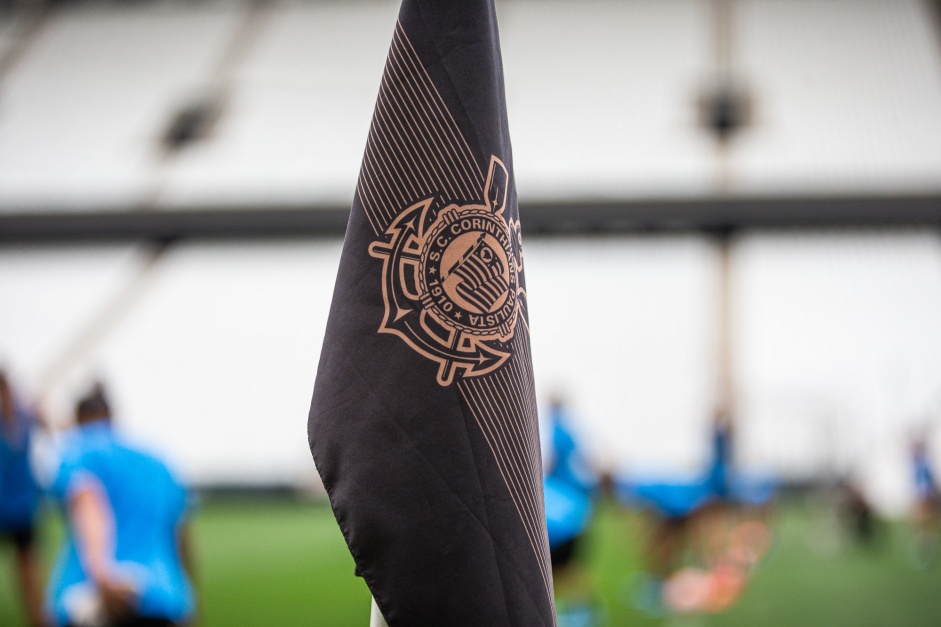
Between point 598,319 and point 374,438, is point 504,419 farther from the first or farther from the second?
point 598,319

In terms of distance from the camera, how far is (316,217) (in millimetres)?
17594

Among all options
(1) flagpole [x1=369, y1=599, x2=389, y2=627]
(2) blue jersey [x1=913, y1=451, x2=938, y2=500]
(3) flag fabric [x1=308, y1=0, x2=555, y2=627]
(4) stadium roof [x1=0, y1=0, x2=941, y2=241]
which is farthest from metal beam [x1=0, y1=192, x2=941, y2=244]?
(1) flagpole [x1=369, y1=599, x2=389, y2=627]

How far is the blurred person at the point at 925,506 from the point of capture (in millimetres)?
9961

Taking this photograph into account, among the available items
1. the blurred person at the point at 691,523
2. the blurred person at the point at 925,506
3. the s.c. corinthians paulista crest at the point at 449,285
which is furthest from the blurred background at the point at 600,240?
the s.c. corinthians paulista crest at the point at 449,285

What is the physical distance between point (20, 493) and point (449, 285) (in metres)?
4.47

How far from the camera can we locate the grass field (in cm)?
591

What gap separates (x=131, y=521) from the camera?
8.49 ft

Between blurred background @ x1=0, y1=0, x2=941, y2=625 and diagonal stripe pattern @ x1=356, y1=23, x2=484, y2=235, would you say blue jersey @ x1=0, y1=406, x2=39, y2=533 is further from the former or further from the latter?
blurred background @ x1=0, y1=0, x2=941, y2=625

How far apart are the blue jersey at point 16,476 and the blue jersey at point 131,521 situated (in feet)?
7.70

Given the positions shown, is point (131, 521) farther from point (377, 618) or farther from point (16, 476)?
point (16, 476)

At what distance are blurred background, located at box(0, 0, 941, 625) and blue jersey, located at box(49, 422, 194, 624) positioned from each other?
10169 millimetres

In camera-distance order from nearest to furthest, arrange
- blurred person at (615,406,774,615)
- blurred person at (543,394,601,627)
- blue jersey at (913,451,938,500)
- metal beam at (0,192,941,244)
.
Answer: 1. blurred person at (543,394,601,627)
2. blurred person at (615,406,774,615)
3. blue jersey at (913,451,938,500)
4. metal beam at (0,192,941,244)

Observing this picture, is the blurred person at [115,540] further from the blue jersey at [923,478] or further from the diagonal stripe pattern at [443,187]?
the blue jersey at [923,478]

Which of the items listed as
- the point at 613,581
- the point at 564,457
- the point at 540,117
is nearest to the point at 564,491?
the point at 564,457
